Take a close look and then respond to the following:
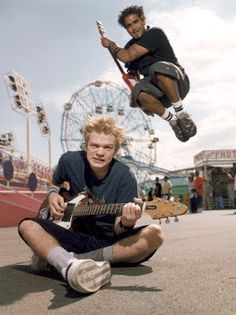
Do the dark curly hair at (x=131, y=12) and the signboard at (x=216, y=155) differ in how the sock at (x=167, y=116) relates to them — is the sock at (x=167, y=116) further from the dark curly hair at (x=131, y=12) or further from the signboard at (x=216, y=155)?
the signboard at (x=216, y=155)

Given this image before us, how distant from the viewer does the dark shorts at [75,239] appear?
228 cm

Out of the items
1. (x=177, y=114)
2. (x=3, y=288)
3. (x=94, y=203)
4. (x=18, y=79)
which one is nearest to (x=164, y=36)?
(x=177, y=114)

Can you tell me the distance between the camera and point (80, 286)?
1.75 metres

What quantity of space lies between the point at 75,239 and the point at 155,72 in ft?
4.16

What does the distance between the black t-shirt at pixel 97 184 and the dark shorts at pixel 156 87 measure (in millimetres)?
569

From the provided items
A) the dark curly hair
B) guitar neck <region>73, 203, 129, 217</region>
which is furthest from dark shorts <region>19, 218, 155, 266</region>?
the dark curly hair

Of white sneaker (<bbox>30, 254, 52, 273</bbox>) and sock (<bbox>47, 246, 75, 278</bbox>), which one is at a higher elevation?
sock (<bbox>47, 246, 75, 278</bbox>)

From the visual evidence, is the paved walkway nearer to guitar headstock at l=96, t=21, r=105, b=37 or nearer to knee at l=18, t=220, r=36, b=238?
knee at l=18, t=220, r=36, b=238

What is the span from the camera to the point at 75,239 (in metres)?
2.39

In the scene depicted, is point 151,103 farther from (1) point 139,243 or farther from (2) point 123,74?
(1) point 139,243

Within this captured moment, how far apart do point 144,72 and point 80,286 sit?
5.60 feet

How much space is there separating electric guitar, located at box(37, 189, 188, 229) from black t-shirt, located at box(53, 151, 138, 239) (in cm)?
9

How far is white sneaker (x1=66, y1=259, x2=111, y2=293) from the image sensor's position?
1746 mm

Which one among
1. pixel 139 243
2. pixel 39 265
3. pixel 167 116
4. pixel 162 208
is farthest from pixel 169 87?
pixel 39 265
